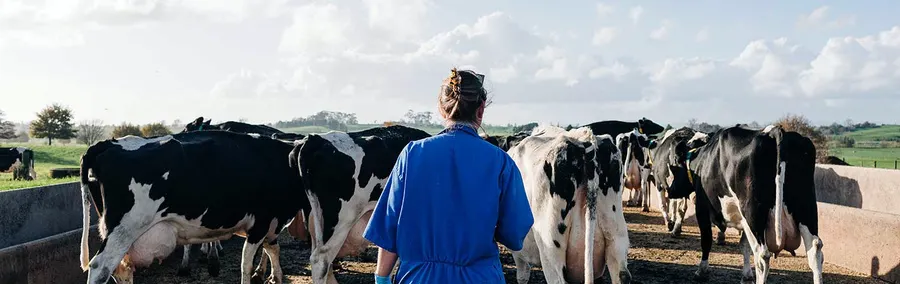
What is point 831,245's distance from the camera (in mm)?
9125

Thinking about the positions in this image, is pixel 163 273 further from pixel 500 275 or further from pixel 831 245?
pixel 831 245

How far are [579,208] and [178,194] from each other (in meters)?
3.99

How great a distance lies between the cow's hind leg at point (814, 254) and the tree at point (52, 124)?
2299 inches

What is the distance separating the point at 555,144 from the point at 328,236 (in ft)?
8.86

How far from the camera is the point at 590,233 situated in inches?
221

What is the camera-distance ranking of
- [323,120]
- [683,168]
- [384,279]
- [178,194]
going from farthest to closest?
[323,120], [683,168], [178,194], [384,279]

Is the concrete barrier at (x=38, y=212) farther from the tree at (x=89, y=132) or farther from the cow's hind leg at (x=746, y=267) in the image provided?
the tree at (x=89, y=132)

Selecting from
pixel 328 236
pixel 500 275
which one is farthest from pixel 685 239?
pixel 500 275

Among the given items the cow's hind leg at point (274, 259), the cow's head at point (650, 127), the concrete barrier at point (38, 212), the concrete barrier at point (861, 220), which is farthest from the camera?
the cow's head at point (650, 127)

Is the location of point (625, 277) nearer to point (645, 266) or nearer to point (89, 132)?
point (645, 266)

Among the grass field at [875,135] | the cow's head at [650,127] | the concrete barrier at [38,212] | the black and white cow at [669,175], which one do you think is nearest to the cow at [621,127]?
the cow's head at [650,127]

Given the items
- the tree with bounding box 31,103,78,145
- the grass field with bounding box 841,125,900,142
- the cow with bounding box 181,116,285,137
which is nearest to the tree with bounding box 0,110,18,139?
the tree with bounding box 31,103,78,145

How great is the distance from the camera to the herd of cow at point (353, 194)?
19.3 ft

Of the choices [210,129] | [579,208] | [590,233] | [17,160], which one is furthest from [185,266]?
[17,160]
